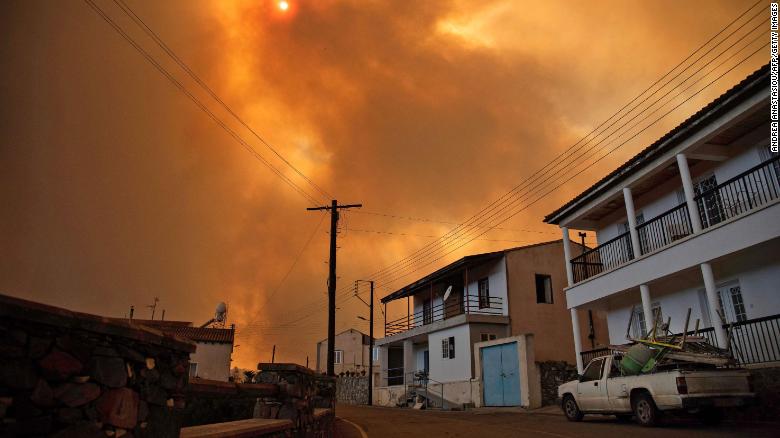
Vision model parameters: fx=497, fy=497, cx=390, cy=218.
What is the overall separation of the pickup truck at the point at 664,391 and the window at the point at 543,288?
15703 mm

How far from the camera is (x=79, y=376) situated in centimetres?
275

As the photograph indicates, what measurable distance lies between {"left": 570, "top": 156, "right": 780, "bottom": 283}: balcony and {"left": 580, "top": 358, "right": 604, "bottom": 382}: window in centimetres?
459

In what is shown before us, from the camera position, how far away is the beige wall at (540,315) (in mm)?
27422

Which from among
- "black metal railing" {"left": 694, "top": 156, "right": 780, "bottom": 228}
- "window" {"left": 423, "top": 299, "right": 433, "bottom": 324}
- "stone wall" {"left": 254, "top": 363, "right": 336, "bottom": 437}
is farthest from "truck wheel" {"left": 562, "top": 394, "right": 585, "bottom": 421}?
"window" {"left": 423, "top": 299, "right": 433, "bottom": 324}

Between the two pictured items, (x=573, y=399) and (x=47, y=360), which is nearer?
(x=47, y=360)

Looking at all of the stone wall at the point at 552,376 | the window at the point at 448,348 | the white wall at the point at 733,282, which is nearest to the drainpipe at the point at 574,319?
the stone wall at the point at 552,376

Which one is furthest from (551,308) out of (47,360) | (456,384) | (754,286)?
(47,360)

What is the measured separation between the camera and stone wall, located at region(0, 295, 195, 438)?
2.47 m

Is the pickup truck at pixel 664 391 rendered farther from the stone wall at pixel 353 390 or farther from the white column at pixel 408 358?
the stone wall at pixel 353 390

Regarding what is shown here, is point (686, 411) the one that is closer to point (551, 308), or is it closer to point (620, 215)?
point (620, 215)

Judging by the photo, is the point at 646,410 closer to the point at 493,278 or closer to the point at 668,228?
the point at 668,228

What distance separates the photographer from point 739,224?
13.0 metres

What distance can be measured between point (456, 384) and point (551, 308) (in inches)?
284

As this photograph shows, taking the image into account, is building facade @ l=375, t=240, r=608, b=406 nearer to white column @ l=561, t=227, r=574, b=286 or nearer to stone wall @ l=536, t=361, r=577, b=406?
stone wall @ l=536, t=361, r=577, b=406
